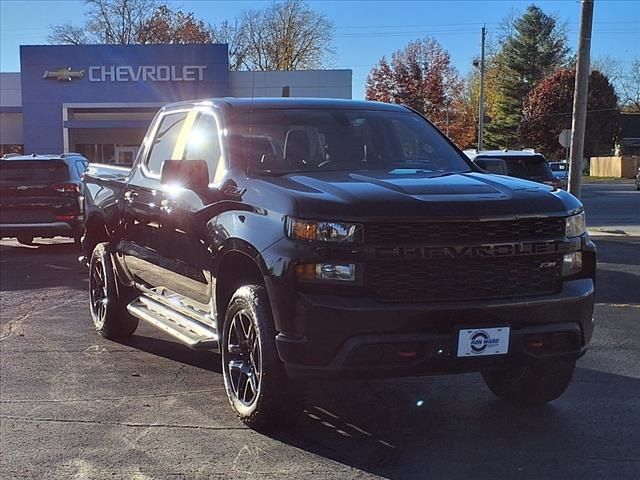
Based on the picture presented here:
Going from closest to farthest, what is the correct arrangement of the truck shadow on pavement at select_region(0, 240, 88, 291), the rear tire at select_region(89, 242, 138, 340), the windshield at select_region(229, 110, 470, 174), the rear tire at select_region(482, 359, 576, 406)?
the rear tire at select_region(482, 359, 576, 406) → the windshield at select_region(229, 110, 470, 174) → the rear tire at select_region(89, 242, 138, 340) → the truck shadow on pavement at select_region(0, 240, 88, 291)

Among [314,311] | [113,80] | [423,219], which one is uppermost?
[113,80]

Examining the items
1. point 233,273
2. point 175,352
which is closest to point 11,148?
point 175,352

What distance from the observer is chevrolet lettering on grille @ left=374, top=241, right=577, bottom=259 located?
4055 mm

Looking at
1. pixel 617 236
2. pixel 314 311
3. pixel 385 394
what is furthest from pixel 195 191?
pixel 617 236

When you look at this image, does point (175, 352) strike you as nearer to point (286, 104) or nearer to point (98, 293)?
point (98, 293)

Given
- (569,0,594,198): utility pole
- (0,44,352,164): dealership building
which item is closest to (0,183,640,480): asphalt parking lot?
(569,0,594,198): utility pole

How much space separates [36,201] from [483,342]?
1052cm

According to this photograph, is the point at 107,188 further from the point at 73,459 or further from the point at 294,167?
the point at 73,459

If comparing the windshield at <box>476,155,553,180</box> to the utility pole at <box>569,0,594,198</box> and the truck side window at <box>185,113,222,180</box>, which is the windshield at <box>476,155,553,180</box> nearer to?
the utility pole at <box>569,0,594,198</box>

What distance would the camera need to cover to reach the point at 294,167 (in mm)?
5152

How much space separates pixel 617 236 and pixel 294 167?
39.2ft

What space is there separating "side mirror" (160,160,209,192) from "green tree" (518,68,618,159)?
176 ft

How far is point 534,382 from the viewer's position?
5.12 metres

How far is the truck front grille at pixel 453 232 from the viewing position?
159 inches
